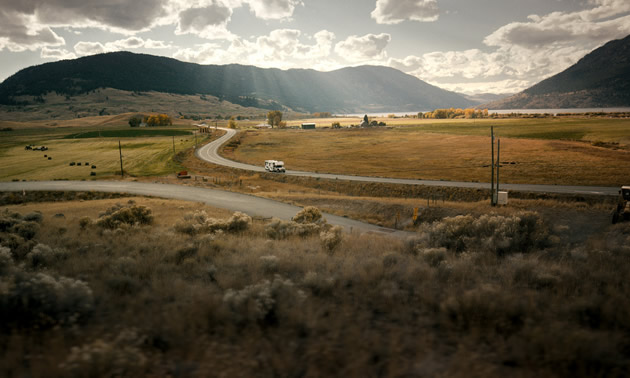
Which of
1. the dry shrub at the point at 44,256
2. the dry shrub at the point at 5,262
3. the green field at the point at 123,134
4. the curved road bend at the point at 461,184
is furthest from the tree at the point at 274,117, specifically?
the dry shrub at the point at 5,262

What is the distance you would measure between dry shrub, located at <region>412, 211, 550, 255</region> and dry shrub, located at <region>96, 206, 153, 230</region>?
50.3 feet

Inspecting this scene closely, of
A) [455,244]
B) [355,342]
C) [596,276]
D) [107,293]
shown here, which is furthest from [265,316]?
[455,244]

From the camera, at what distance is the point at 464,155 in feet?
276

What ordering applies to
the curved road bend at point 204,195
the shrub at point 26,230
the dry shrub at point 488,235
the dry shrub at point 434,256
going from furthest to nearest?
the curved road bend at point 204,195 < the shrub at point 26,230 < the dry shrub at point 488,235 < the dry shrub at point 434,256

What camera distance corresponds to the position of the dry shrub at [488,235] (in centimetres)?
1284

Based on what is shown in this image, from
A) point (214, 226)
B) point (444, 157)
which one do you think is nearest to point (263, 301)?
point (214, 226)

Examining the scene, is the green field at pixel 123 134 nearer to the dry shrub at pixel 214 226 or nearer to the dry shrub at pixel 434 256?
the dry shrub at pixel 214 226

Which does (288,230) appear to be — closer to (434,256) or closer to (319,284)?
(434,256)

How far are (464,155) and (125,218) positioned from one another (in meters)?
82.4

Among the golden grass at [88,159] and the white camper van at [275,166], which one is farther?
the golden grass at [88,159]

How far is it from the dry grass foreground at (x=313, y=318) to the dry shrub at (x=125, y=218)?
873 centimetres

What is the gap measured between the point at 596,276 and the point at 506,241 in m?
5.12

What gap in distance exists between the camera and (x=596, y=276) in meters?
7.73

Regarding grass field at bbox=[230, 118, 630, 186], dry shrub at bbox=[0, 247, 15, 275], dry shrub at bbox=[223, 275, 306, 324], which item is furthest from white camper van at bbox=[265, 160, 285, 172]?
dry shrub at bbox=[223, 275, 306, 324]
